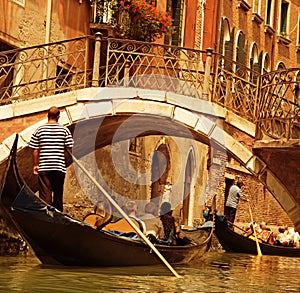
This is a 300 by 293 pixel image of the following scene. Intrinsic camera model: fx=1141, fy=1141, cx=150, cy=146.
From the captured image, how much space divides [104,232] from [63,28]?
5075 mm

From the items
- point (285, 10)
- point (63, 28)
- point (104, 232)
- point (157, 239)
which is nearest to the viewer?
point (104, 232)

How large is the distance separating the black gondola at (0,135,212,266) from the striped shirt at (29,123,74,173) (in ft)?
0.86

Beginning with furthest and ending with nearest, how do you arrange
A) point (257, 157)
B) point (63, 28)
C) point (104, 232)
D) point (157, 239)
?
point (63, 28) → point (257, 157) → point (157, 239) → point (104, 232)

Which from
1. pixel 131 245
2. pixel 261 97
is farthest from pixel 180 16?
pixel 131 245

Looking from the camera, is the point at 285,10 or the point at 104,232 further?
the point at 285,10

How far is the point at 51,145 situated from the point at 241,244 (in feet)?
18.8

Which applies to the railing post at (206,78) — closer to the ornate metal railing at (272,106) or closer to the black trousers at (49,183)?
the ornate metal railing at (272,106)

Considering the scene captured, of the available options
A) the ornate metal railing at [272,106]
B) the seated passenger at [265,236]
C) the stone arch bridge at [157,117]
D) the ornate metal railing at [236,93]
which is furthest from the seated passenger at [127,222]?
the seated passenger at [265,236]

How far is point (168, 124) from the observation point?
1316 cm

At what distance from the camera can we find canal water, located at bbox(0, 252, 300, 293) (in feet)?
29.1

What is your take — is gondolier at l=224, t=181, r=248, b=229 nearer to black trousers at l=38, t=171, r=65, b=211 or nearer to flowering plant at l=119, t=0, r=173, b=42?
flowering plant at l=119, t=0, r=173, b=42

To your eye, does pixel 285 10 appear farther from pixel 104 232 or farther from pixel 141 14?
pixel 104 232

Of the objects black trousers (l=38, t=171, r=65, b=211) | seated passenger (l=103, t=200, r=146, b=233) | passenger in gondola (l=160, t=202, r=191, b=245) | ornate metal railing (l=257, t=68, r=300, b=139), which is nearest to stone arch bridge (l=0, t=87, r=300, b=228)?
ornate metal railing (l=257, t=68, r=300, b=139)

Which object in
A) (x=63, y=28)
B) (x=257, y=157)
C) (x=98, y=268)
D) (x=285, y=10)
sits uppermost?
(x=285, y=10)
